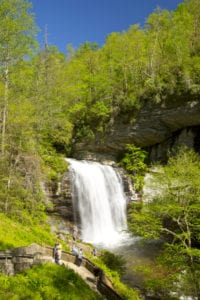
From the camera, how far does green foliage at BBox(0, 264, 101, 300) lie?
34.8 ft

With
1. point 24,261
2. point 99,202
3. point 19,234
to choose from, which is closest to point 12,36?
point 19,234

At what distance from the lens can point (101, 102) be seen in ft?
130

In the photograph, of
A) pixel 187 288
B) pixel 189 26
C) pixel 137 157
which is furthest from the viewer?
pixel 189 26

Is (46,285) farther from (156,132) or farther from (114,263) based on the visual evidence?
(156,132)

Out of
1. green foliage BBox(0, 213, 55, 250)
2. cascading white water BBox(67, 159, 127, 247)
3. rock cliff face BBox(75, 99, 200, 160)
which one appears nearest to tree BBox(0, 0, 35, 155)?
green foliage BBox(0, 213, 55, 250)

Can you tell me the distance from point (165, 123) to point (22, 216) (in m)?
21.6

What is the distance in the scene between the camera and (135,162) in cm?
3719

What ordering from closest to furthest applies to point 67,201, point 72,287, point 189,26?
1. point 72,287
2. point 67,201
3. point 189,26

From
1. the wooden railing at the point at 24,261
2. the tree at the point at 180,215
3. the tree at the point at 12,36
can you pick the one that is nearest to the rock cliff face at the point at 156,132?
the tree at the point at 180,215

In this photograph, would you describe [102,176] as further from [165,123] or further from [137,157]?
[165,123]

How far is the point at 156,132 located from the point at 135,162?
4.36 meters

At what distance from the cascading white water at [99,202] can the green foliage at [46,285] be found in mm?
15076

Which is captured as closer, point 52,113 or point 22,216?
point 22,216

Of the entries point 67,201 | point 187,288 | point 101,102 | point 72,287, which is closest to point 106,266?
point 187,288
